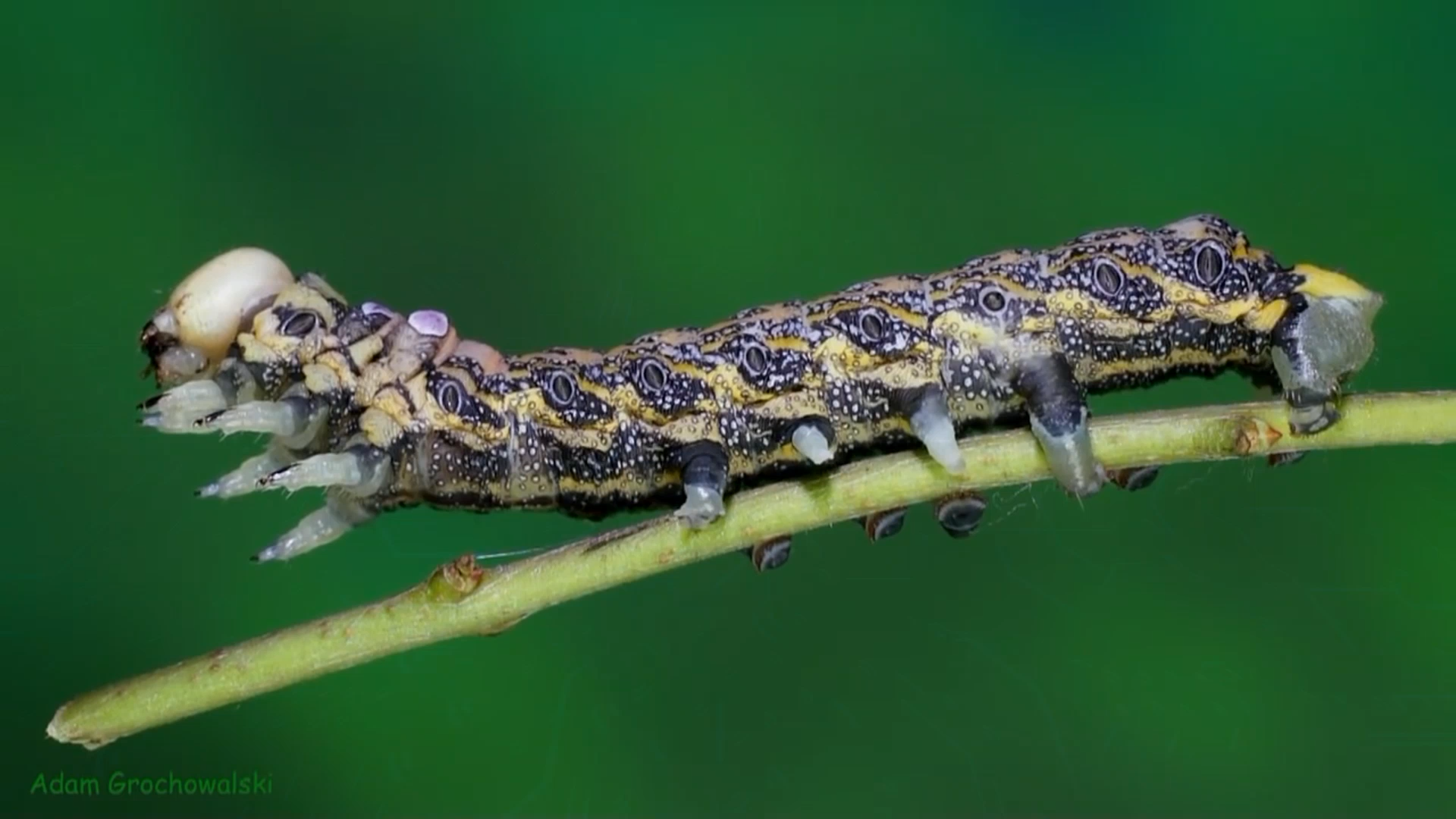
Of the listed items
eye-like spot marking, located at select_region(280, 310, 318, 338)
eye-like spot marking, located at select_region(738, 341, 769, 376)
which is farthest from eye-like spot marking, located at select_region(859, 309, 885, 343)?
eye-like spot marking, located at select_region(280, 310, 318, 338)

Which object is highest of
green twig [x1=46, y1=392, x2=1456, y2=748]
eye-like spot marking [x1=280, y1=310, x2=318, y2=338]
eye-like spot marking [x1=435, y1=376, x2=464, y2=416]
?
eye-like spot marking [x1=280, y1=310, x2=318, y2=338]

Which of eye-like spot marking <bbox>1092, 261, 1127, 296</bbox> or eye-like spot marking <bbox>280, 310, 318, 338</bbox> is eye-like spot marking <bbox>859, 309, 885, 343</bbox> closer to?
eye-like spot marking <bbox>1092, 261, 1127, 296</bbox>

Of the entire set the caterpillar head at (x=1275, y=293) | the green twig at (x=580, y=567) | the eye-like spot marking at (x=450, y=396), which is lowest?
the green twig at (x=580, y=567)

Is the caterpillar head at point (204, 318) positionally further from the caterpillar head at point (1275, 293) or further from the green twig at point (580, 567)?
the caterpillar head at point (1275, 293)

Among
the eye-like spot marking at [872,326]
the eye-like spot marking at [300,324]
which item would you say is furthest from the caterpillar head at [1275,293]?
the eye-like spot marking at [300,324]

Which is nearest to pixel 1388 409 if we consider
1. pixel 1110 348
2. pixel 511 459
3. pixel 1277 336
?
pixel 1277 336

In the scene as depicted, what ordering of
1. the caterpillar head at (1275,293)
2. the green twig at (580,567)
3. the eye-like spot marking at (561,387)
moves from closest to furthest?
1. the green twig at (580,567)
2. the caterpillar head at (1275,293)
3. the eye-like spot marking at (561,387)
